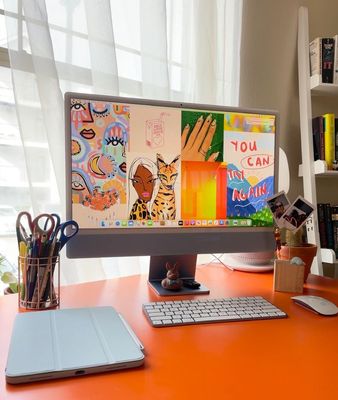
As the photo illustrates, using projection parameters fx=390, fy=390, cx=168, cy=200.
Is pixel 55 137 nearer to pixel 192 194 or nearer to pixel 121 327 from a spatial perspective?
pixel 192 194

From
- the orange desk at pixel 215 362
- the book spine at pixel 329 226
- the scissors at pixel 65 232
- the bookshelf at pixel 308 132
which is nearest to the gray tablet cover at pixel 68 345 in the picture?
the orange desk at pixel 215 362

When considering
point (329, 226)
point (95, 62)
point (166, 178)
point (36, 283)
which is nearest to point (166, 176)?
point (166, 178)

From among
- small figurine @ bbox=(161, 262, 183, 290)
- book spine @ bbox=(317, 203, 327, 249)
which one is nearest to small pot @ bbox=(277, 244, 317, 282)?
small figurine @ bbox=(161, 262, 183, 290)

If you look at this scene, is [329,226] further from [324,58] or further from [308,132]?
[324,58]

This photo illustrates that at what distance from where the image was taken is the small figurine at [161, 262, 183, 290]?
97 centimetres

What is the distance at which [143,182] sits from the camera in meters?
0.94

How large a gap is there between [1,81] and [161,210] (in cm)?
68

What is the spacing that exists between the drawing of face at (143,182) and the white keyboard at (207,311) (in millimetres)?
254

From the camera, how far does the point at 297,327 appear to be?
750mm

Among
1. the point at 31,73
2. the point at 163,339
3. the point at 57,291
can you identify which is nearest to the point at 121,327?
the point at 163,339

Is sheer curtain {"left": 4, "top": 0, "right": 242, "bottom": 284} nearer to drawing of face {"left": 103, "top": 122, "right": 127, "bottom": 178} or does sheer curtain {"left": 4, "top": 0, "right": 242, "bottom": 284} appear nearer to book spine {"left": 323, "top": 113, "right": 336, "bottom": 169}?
drawing of face {"left": 103, "top": 122, "right": 127, "bottom": 178}

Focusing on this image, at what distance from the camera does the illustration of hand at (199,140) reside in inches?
38.3

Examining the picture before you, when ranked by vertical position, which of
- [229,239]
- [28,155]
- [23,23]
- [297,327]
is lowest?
[297,327]

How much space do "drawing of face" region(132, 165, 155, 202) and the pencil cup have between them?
25 cm
